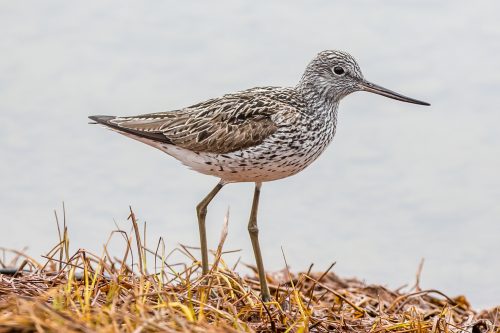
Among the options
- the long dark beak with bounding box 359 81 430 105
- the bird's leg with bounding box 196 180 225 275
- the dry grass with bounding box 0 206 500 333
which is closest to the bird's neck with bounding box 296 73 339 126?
the long dark beak with bounding box 359 81 430 105

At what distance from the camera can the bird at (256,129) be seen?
7.75 meters

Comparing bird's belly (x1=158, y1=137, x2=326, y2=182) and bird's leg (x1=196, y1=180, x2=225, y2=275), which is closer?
bird's belly (x1=158, y1=137, x2=326, y2=182)

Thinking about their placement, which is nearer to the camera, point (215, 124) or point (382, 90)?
point (215, 124)

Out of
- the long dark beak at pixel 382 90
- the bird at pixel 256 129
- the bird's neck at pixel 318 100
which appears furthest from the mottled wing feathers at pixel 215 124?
the long dark beak at pixel 382 90

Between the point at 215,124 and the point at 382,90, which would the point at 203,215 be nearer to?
the point at 215,124

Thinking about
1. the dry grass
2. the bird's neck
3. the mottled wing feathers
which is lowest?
the dry grass

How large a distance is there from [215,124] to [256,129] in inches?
18.0

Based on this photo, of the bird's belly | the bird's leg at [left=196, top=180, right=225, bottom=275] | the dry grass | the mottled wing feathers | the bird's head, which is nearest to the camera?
the dry grass

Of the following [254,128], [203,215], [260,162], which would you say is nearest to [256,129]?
[254,128]

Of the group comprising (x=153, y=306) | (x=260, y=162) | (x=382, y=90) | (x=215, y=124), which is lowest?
(x=153, y=306)

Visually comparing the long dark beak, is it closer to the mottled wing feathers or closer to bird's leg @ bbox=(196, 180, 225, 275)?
the mottled wing feathers

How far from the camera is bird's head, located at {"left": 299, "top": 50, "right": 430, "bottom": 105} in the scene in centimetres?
852

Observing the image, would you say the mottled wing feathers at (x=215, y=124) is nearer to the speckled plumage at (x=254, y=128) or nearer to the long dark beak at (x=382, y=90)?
the speckled plumage at (x=254, y=128)

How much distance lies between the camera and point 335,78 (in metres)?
8.61
